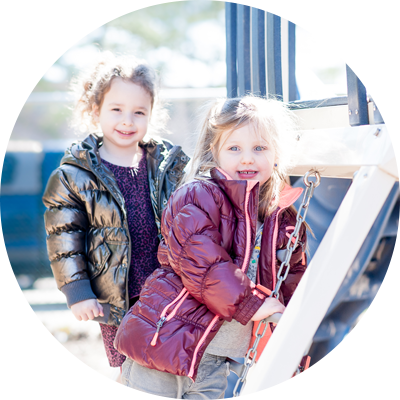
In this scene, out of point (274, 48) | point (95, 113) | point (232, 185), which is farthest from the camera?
point (95, 113)

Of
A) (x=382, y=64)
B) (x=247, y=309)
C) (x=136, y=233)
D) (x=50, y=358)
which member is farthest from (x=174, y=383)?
(x=50, y=358)

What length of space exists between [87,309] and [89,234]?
32 cm

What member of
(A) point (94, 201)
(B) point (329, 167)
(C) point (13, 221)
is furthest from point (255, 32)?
(C) point (13, 221)

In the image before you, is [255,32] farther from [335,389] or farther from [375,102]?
[335,389]

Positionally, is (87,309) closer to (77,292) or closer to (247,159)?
(77,292)

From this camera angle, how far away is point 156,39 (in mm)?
15594

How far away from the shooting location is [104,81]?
235 centimetres

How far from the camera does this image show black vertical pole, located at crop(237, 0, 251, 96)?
2299 millimetres

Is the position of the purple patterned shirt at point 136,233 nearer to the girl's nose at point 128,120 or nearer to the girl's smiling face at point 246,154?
the girl's nose at point 128,120

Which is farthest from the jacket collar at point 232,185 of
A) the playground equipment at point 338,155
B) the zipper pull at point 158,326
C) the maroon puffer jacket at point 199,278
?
the zipper pull at point 158,326

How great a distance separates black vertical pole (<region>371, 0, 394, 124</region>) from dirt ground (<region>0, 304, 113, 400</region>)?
2.61 meters

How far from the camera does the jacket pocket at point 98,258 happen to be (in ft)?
7.01

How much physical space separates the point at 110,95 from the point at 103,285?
0.86 metres

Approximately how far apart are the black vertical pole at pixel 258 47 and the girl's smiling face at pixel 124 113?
52 centimetres
